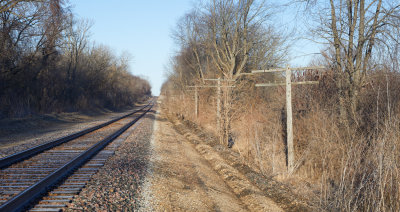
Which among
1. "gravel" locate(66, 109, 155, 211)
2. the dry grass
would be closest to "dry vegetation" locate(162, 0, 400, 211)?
the dry grass

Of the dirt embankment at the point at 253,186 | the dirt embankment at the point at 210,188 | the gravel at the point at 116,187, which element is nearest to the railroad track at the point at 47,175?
the gravel at the point at 116,187

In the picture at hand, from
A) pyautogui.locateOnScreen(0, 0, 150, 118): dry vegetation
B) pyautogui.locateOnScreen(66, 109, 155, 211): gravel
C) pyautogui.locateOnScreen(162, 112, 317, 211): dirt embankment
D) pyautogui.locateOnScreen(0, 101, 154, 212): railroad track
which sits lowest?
pyautogui.locateOnScreen(162, 112, 317, 211): dirt embankment

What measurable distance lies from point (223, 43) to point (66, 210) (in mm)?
21690

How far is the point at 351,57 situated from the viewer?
1064 centimetres

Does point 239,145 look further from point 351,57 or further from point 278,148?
point 351,57

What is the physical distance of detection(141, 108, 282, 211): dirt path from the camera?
6062 mm

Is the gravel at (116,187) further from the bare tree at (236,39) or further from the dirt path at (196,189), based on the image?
the bare tree at (236,39)

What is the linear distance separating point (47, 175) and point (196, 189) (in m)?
3.30

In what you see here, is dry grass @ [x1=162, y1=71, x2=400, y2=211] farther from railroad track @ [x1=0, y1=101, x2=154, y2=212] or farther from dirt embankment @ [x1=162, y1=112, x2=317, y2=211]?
railroad track @ [x1=0, y1=101, x2=154, y2=212]

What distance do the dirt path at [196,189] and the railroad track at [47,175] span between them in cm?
149

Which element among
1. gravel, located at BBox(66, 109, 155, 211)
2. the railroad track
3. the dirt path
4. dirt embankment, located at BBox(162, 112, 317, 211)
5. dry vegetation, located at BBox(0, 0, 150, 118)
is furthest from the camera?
dry vegetation, located at BBox(0, 0, 150, 118)

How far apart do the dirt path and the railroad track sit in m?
1.49

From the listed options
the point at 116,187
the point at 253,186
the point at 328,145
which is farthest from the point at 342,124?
the point at 116,187

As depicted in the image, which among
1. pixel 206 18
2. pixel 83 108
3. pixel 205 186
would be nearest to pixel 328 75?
pixel 205 186
